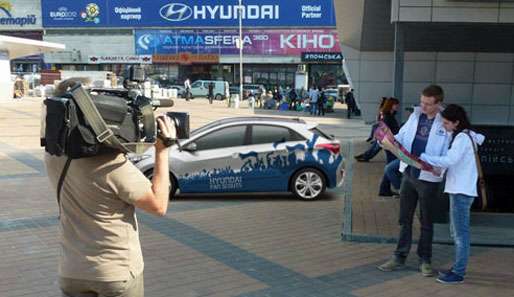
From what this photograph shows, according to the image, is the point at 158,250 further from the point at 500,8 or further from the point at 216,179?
the point at 500,8

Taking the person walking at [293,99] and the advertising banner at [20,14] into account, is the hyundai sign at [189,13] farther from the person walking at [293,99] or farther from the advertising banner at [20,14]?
the person walking at [293,99]

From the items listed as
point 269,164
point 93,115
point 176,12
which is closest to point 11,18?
point 176,12

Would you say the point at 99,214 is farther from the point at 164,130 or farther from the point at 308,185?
the point at 308,185

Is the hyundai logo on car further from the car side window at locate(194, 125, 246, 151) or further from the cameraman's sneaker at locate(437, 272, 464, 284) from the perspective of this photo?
the cameraman's sneaker at locate(437, 272, 464, 284)

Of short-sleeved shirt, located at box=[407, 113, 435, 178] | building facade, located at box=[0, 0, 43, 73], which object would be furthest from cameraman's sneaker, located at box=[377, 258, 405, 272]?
building facade, located at box=[0, 0, 43, 73]

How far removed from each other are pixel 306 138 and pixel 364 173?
3.00m

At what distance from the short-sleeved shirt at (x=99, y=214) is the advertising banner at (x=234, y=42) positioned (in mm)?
60355

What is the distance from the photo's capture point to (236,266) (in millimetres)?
5680

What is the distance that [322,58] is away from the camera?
60719mm

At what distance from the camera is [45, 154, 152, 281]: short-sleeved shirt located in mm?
2436

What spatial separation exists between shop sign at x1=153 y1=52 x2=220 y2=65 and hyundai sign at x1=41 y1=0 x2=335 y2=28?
3.50m

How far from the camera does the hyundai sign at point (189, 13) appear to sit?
6234 cm

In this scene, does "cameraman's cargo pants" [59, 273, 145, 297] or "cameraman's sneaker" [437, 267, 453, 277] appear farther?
"cameraman's sneaker" [437, 267, 453, 277]

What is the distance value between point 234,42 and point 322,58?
417 inches
